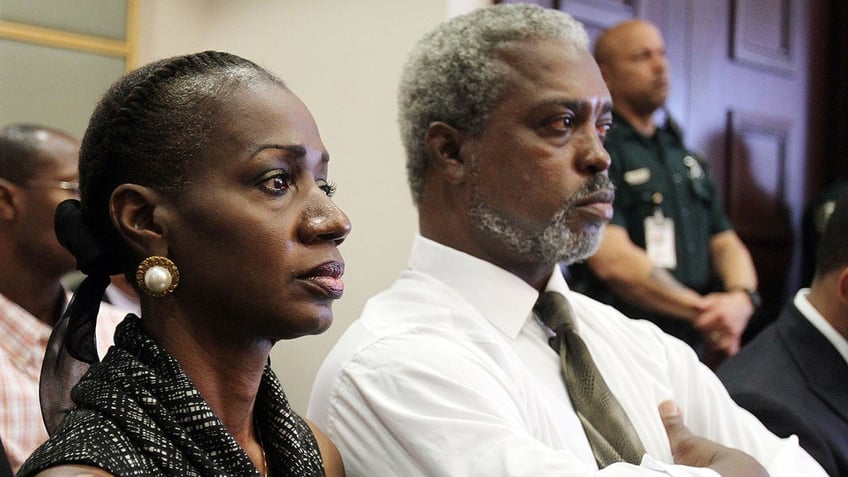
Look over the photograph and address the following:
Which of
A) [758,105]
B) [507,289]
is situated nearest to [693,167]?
[758,105]

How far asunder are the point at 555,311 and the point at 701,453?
33 centimetres

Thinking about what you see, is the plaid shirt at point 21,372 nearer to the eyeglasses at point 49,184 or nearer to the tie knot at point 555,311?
the eyeglasses at point 49,184

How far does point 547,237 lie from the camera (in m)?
1.76

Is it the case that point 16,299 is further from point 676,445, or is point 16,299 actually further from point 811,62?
point 811,62

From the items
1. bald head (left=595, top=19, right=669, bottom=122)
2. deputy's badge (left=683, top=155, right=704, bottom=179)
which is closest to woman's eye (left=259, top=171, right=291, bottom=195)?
bald head (left=595, top=19, right=669, bottom=122)

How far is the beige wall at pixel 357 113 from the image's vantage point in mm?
3119

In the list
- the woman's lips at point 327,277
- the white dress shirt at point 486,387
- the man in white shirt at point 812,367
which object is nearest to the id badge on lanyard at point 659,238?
the man in white shirt at point 812,367

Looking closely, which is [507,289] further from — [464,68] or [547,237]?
[464,68]

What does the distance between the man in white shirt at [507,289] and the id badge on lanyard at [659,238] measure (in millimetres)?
1251

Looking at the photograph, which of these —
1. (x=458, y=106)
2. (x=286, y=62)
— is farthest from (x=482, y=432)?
(x=286, y=62)

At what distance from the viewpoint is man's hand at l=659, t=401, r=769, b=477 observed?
1.50m

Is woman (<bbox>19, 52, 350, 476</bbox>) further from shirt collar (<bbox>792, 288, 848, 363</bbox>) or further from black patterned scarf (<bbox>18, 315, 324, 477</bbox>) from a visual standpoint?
shirt collar (<bbox>792, 288, 848, 363</bbox>)

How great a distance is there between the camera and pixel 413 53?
1.94 metres

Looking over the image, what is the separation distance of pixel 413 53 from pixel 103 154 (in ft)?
2.76
